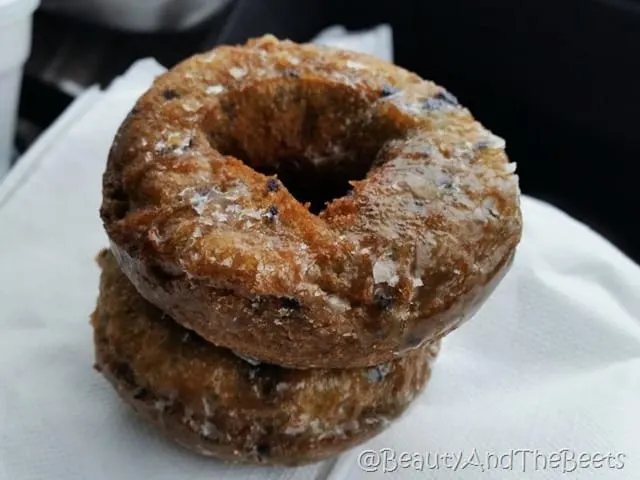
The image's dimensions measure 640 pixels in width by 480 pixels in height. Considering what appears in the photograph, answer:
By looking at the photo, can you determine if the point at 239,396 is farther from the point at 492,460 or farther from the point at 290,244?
the point at 492,460

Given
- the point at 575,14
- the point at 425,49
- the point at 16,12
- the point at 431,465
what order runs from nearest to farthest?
the point at 431,465, the point at 16,12, the point at 575,14, the point at 425,49

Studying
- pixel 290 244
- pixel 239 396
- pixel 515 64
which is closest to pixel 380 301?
pixel 290 244

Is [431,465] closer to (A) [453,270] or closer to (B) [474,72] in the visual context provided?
(A) [453,270]

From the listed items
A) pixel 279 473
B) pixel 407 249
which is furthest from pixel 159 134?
pixel 279 473

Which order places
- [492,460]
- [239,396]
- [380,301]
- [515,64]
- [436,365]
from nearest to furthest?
1. [380,301]
2. [239,396]
3. [492,460]
4. [436,365]
5. [515,64]

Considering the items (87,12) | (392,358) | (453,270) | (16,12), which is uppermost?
(453,270)

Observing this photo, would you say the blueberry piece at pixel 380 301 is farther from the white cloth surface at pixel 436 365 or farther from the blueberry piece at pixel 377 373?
the white cloth surface at pixel 436 365
